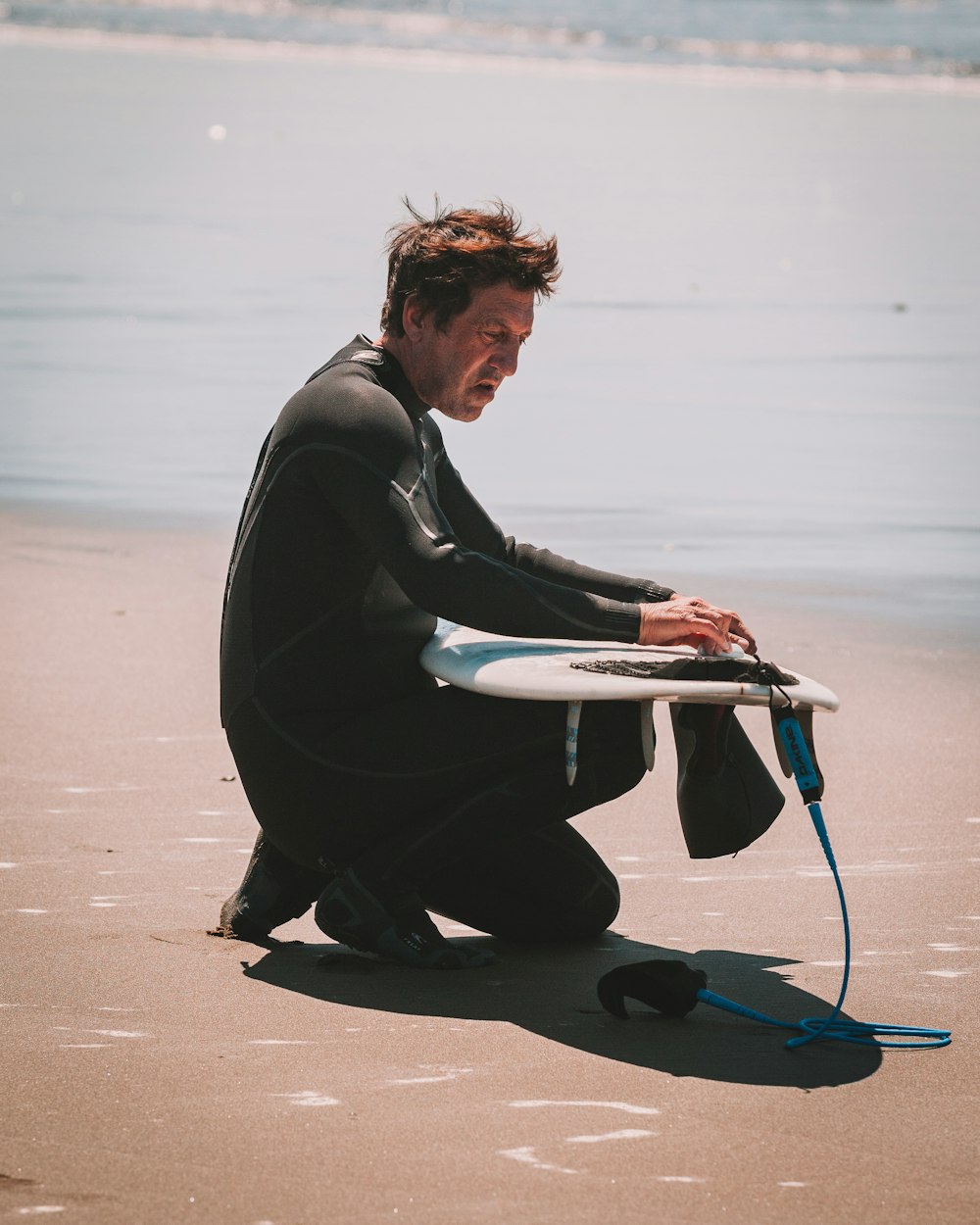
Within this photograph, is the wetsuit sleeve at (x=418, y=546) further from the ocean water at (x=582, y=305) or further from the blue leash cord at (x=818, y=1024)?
the ocean water at (x=582, y=305)

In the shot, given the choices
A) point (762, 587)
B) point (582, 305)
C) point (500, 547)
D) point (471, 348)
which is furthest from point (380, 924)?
point (582, 305)

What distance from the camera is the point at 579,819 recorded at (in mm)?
5086

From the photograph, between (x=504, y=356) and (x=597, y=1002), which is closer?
(x=597, y=1002)

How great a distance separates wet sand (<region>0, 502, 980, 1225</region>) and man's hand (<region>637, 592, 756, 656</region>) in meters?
0.67

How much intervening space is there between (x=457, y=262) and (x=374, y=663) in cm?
81

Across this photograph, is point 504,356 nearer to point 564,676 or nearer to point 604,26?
point 564,676

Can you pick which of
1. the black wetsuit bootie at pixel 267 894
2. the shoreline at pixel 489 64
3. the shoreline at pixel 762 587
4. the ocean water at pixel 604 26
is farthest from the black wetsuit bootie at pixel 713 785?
the ocean water at pixel 604 26

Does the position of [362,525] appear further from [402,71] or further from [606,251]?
[402,71]

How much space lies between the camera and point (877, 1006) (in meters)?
3.80

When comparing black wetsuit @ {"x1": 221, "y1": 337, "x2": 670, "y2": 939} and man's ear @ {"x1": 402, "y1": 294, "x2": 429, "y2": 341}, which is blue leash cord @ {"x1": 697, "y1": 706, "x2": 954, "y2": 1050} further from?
man's ear @ {"x1": 402, "y1": 294, "x2": 429, "y2": 341}

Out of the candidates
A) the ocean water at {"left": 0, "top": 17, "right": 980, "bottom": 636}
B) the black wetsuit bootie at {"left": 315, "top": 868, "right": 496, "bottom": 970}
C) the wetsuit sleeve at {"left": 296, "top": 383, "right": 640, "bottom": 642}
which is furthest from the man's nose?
the ocean water at {"left": 0, "top": 17, "right": 980, "bottom": 636}

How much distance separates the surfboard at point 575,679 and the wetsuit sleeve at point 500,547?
0.19 meters

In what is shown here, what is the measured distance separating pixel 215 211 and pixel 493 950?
12084mm

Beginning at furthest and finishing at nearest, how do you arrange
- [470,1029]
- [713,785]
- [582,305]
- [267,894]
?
1. [582,305]
2. [267,894]
3. [713,785]
4. [470,1029]
